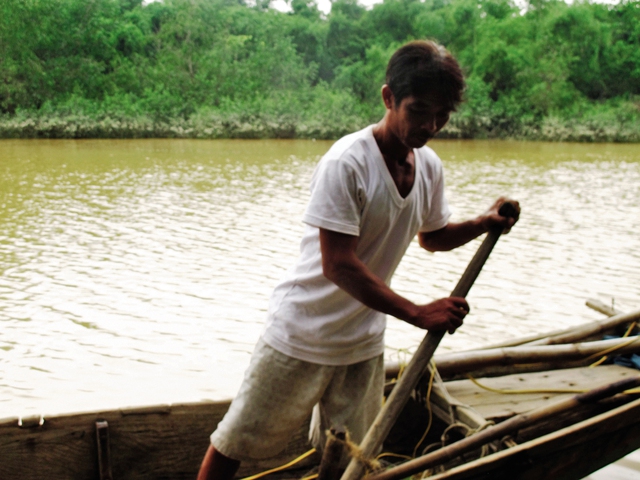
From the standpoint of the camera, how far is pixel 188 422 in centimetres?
195

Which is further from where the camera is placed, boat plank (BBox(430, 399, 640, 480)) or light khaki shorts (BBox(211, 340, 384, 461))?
boat plank (BBox(430, 399, 640, 480))

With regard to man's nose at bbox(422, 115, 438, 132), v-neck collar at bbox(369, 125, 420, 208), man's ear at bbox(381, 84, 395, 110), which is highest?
man's ear at bbox(381, 84, 395, 110)

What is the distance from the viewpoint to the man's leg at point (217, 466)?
1553 millimetres

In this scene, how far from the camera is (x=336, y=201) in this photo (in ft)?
4.28

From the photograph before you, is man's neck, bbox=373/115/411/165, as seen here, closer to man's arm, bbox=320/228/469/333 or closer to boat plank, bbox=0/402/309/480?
man's arm, bbox=320/228/469/333

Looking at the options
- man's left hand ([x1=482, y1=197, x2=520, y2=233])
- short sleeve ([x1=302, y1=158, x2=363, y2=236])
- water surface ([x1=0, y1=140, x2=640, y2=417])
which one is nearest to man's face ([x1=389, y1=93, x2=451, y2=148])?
short sleeve ([x1=302, y1=158, x2=363, y2=236])

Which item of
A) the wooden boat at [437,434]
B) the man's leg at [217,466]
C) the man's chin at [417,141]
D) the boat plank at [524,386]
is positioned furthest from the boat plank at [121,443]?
the man's chin at [417,141]

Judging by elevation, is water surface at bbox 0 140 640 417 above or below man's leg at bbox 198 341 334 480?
below

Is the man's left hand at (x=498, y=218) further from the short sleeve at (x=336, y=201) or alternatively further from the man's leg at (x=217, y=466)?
the man's leg at (x=217, y=466)

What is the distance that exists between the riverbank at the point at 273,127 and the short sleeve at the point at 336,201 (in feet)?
60.3

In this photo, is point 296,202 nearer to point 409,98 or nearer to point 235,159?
point 235,159

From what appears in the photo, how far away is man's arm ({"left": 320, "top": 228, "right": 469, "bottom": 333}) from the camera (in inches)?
52.1

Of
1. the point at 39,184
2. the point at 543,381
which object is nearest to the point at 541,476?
the point at 543,381

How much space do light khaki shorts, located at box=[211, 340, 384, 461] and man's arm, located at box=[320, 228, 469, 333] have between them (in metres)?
0.22
